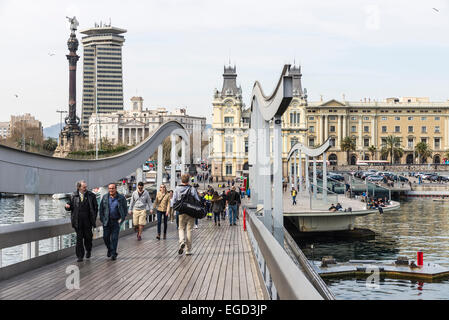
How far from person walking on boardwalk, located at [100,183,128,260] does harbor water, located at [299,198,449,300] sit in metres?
11.8

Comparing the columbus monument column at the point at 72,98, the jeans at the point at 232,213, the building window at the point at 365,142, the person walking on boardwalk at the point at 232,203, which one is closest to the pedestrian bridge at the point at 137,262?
the person walking on boardwalk at the point at 232,203

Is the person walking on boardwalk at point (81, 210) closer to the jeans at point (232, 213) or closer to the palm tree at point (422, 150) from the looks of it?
the jeans at point (232, 213)

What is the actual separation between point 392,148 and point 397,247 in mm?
97846

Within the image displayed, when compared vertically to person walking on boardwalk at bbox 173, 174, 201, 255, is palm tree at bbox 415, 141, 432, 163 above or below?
above

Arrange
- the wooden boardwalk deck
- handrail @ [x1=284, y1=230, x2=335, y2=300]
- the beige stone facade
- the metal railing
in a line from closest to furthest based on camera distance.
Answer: the wooden boardwalk deck → the metal railing → handrail @ [x1=284, y1=230, x2=335, y2=300] → the beige stone facade

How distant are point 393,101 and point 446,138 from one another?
1469 cm

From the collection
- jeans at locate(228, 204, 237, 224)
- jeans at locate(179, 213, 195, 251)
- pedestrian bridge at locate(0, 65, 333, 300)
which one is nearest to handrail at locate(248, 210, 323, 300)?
pedestrian bridge at locate(0, 65, 333, 300)

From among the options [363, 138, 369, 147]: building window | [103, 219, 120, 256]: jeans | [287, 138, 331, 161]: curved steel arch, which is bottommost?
[103, 219, 120, 256]: jeans

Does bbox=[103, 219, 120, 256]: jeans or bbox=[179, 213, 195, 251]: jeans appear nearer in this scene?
bbox=[103, 219, 120, 256]: jeans

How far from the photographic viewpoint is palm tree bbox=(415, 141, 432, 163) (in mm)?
129087

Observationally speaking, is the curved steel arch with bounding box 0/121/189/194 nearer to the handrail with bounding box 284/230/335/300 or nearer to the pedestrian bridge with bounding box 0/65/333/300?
the pedestrian bridge with bounding box 0/65/333/300

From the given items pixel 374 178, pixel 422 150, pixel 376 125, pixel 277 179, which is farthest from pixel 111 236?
pixel 376 125

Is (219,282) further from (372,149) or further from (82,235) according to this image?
(372,149)

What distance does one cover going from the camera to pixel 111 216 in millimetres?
11555
